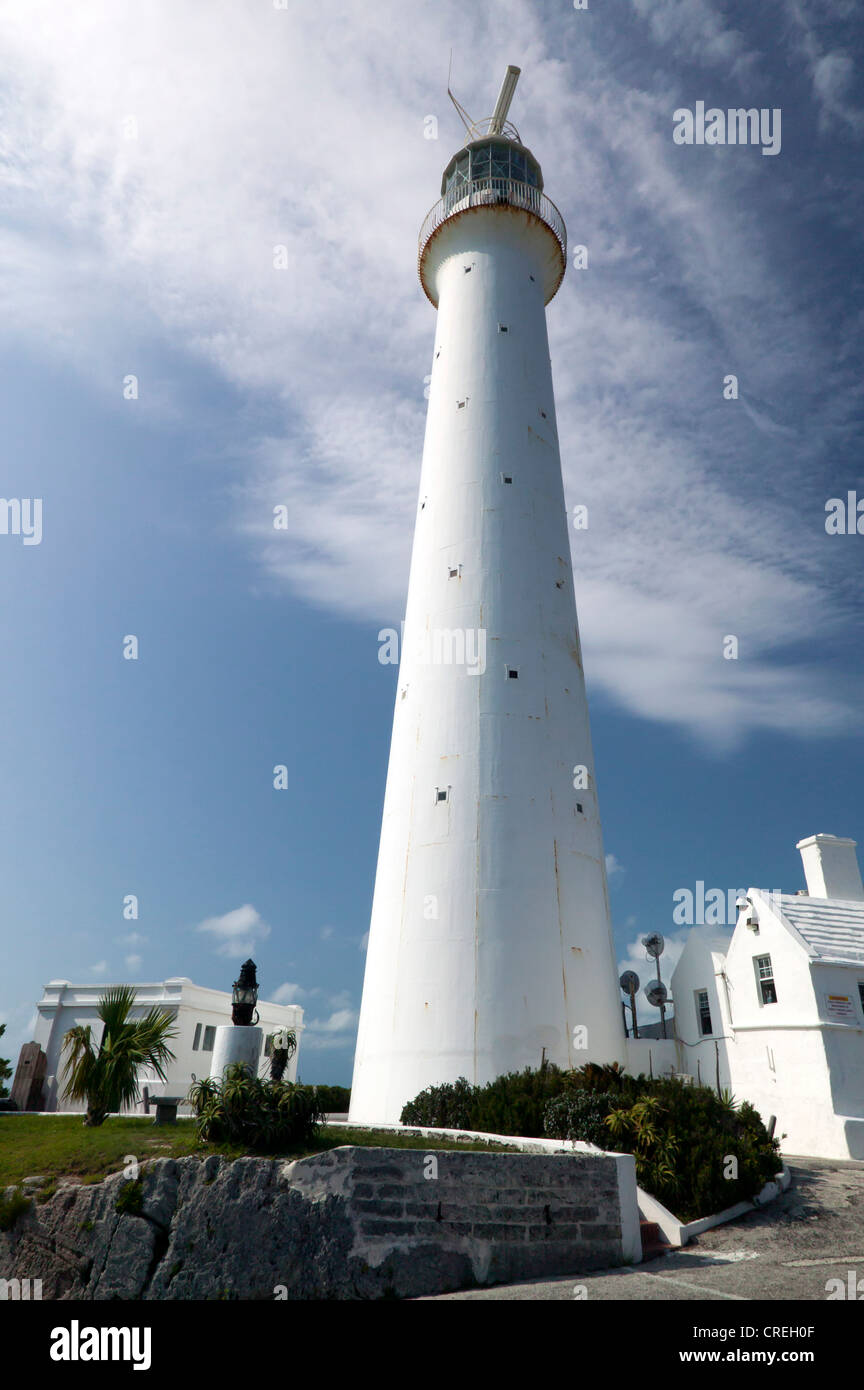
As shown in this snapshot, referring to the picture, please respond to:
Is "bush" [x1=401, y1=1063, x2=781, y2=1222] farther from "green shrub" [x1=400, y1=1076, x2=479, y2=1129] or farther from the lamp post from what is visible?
the lamp post

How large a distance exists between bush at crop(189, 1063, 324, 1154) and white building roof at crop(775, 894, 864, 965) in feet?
50.4

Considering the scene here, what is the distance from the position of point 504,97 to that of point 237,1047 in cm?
3478

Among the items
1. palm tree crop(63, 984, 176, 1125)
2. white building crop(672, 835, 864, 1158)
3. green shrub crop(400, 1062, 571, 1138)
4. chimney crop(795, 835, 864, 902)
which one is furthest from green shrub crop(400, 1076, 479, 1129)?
chimney crop(795, 835, 864, 902)

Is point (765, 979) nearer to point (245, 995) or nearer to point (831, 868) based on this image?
point (831, 868)

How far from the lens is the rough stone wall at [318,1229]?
9.77m

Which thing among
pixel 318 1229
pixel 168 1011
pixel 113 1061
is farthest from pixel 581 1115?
pixel 168 1011

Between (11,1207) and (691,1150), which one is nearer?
(11,1207)

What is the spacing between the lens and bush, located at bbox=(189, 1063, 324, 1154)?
1085 cm

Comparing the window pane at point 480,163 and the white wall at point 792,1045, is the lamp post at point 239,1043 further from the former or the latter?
the window pane at point 480,163

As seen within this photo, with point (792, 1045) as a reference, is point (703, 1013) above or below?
above

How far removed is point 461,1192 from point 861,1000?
588 inches

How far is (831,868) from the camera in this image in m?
25.3
